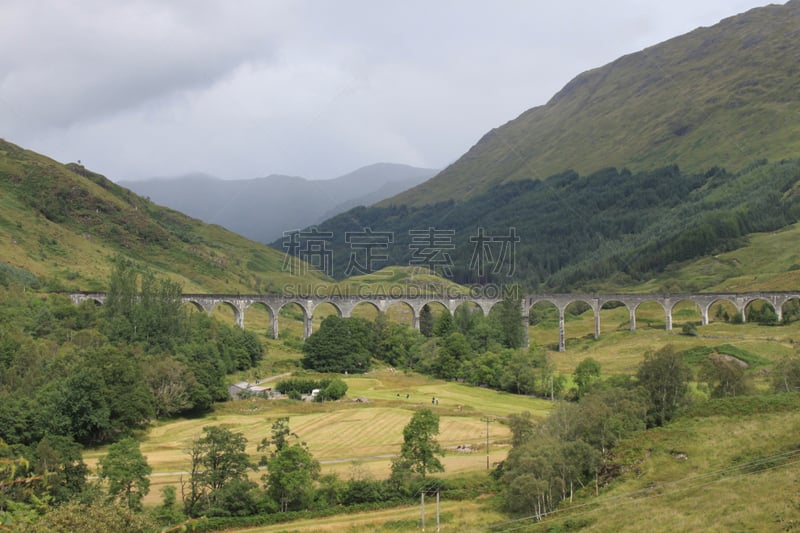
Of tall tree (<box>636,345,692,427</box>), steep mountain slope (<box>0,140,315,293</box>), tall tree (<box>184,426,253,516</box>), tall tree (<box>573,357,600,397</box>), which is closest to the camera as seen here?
tall tree (<box>184,426,253,516</box>)

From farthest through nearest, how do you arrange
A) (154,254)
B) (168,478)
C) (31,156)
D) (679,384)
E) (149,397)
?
(31,156)
(154,254)
(149,397)
(679,384)
(168,478)

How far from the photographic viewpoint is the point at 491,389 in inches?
2655

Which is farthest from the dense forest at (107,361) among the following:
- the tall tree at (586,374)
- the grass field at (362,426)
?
the tall tree at (586,374)

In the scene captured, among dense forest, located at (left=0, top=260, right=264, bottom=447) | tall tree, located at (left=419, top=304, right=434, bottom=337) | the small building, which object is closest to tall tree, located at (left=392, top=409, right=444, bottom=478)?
dense forest, located at (left=0, top=260, right=264, bottom=447)

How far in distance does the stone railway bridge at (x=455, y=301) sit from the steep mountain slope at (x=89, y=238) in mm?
22069

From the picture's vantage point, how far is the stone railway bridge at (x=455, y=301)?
8938 cm

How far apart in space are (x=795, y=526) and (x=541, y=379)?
43879 mm

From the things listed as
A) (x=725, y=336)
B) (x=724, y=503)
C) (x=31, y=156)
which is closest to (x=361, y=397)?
(x=724, y=503)

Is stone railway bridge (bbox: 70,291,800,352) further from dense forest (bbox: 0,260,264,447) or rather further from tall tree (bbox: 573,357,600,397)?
tall tree (bbox: 573,357,600,397)

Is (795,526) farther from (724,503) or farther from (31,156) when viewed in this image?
(31,156)

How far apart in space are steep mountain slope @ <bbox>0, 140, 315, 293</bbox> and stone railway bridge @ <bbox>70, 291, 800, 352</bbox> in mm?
22069

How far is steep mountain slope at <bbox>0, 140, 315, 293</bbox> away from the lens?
9731 cm

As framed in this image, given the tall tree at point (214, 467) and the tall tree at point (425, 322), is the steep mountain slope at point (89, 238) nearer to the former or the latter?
the tall tree at point (425, 322)

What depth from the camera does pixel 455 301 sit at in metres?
102
